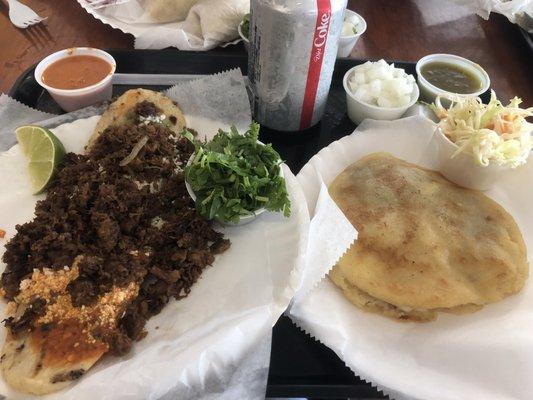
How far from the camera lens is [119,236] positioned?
1329mm

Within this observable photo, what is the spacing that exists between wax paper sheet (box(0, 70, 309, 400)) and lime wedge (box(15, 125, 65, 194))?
5cm

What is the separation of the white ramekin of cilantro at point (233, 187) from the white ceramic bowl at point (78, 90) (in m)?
0.70

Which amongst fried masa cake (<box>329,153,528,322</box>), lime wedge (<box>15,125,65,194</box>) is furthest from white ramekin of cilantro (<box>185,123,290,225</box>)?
lime wedge (<box>15,125,65,194</box>)

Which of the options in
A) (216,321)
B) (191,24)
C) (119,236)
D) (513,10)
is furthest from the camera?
(513,10)

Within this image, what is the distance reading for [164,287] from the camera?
128cm

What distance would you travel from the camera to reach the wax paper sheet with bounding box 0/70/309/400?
3.48 feet

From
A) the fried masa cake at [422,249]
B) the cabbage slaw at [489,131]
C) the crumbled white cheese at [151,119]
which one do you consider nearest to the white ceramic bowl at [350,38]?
the cabbage slaw at [489,131]

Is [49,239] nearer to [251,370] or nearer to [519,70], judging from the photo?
[251,370]

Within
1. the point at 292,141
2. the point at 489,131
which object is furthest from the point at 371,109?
the point at 489,131

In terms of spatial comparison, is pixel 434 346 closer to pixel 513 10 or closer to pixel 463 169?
pixel 463 169

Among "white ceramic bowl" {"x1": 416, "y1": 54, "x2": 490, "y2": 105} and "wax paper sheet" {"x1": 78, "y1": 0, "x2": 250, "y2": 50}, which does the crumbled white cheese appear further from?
"white ceramic bowl" {"x1": 416, "y1": 54, "x2": 490, "y2": 105}

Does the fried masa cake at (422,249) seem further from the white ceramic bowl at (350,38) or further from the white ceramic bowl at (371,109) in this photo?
the white ceramic bowl at (350,38)

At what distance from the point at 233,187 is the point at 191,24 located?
1.37m

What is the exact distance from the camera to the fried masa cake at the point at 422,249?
4.39ft
